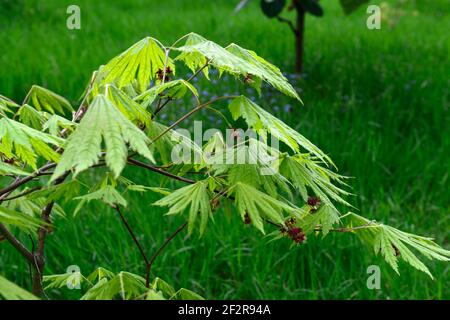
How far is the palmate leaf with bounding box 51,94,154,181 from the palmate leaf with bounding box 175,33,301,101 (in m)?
0.22

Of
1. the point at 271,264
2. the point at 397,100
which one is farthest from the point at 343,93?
the point at 271,264

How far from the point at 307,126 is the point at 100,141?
273 centimetres

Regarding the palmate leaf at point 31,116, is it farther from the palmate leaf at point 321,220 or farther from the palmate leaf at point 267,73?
the palmate leaf at point 321,220

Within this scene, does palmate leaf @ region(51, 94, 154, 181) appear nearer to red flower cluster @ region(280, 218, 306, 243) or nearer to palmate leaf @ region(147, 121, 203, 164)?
palmate leaf @ region(147, 121, 203, 164)

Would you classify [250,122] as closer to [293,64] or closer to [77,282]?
[77,282]

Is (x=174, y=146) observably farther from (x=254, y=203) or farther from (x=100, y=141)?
(x=100, y=141)

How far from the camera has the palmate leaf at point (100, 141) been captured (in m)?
0.98

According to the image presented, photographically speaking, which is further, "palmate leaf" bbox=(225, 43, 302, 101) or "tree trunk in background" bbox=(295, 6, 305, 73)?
"tree trunk in background" bbox=(295, 6, 305, 73)

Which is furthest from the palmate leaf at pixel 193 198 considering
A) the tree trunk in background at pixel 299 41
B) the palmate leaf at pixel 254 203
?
the tree trunk in background at pixel 299 41

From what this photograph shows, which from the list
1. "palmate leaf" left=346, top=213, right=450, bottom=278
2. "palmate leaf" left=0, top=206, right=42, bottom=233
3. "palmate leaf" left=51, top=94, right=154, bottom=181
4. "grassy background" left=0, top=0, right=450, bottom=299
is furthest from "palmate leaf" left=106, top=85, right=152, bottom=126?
"grassy background" left=0, top=0, right=450, bottom=299

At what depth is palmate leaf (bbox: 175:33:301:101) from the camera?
3.98 ft

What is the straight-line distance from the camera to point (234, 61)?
4.07ft

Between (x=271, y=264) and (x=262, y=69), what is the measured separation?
1.55 metres

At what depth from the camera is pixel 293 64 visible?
467 cm
